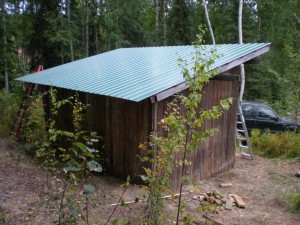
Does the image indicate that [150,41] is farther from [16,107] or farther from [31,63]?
[16,107]

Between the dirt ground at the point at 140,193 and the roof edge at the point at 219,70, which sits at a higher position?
the roof edge at the point at 219,70

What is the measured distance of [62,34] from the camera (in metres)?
17.0

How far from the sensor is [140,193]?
6.00 meters

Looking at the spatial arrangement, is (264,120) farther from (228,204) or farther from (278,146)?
(228,204)

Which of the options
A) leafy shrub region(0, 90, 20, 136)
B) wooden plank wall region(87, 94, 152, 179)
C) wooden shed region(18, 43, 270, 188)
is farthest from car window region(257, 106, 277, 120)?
leafy shrub region(0, 90, 20, 136)

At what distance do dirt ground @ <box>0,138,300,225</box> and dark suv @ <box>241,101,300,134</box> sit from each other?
3.19m

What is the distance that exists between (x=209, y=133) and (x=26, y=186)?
183 inches

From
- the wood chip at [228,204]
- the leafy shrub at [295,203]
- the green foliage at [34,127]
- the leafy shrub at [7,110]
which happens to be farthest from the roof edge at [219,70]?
the leafy shrub at [7,110]

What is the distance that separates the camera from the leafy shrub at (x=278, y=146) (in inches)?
396

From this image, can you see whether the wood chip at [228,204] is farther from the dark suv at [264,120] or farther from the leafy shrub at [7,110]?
the leafy shrub at [7,110]

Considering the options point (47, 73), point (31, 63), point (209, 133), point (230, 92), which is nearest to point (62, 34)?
point (31, 63)

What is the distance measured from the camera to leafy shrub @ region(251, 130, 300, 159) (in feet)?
33.0

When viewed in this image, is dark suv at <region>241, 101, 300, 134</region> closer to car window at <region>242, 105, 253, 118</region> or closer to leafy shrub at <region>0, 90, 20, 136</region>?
car window at <region>242, 105, 253, 118</region>

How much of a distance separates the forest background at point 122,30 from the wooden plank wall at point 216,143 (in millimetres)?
7577
